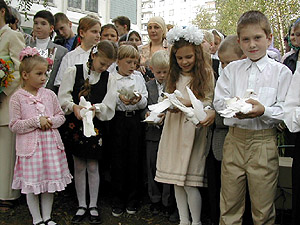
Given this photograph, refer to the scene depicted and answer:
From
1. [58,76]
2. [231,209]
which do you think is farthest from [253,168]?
[58,76]

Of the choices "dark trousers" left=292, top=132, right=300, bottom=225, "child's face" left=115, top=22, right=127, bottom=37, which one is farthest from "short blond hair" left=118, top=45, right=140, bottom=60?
"child's face" left=115, top=22, right=127, bottom=37

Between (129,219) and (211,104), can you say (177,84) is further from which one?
(129,219)

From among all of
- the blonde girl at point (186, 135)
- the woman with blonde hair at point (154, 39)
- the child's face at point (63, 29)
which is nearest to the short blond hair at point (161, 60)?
the blonde girl at point (186, 135)

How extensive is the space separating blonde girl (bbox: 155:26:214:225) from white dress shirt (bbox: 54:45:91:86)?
122 centimetres

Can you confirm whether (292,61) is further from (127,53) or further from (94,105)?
(94,105)

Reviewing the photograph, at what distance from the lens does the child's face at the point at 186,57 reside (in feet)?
10.6

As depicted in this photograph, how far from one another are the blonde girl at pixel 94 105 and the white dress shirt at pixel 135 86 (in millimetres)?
147

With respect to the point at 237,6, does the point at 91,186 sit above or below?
below

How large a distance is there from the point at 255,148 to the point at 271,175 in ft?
0.78

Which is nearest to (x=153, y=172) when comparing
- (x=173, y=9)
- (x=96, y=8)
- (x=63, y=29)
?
(x=63, y=29)

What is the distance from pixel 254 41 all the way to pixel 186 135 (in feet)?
3.45

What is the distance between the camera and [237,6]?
16.3m

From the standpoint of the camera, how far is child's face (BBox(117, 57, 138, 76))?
386 cm

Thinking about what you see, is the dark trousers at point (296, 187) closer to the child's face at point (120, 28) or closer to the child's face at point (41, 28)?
the child's face at point (41, 28)
